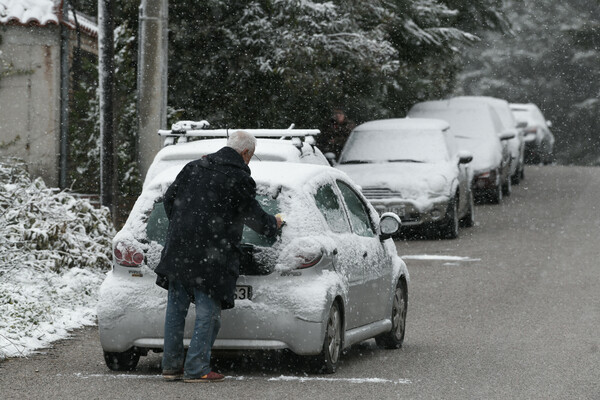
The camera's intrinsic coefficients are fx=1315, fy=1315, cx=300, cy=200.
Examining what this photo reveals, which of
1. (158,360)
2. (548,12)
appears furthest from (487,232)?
(548,12)

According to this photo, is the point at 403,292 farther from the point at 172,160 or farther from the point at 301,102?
the point at 301,102

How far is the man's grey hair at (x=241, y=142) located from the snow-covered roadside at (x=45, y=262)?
240 centimetres

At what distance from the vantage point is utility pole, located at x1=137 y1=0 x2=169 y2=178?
47.5 feet

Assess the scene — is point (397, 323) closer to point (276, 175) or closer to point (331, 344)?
point (331, 344)

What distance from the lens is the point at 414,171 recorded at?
19297 mm

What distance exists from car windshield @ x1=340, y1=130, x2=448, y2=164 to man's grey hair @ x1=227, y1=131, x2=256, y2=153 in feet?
37.7

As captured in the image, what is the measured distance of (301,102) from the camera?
22.6m

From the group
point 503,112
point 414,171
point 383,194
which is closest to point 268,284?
point 383,194

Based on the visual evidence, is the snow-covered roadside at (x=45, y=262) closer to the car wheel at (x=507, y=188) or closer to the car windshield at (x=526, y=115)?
the car wheel at (x=507, y=188)

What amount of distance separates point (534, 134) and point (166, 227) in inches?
1146

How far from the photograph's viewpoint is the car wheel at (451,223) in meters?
19.1

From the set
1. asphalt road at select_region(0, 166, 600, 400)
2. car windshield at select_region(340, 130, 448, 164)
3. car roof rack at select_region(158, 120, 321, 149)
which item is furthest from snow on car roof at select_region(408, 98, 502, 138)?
car roof rack at select_region(158, 120, 321, 149)

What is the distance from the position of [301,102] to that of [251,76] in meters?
1.32

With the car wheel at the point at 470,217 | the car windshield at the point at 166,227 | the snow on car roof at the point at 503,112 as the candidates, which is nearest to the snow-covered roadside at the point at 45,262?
the car windshield at the point at 166,227
